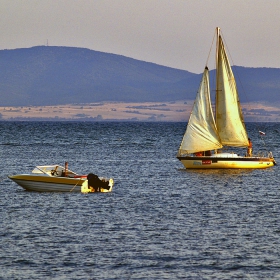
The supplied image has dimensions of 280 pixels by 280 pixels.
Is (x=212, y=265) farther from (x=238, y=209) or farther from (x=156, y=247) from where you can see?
(x=238, y=209)

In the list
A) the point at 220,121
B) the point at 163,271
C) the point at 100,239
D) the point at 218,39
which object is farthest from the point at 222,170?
the point at 163,271

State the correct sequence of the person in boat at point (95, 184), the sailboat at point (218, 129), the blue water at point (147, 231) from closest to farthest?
the blue water at point (147, 231)
the person in boat at point (95, 184)
the sailboat at point (218, 129)

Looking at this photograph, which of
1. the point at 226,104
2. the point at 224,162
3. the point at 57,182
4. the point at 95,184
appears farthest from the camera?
the point at 226,104

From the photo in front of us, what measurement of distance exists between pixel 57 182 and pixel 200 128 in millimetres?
24092

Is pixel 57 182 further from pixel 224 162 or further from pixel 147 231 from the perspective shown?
pixel 224 162

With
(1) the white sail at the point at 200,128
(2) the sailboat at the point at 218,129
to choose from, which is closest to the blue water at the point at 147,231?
(2) the sailboat at the point at 218,129

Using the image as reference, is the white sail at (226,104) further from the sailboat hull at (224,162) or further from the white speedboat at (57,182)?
the white speedboat at (57,182)

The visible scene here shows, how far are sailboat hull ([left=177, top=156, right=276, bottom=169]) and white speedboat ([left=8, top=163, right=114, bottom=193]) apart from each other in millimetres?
20660

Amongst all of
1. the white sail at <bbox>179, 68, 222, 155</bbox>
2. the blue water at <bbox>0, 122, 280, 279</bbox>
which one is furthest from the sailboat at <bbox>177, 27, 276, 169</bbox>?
the blue water at <bbox>0, 122, 280, 279</bbox>

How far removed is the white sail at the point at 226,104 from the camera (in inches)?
3157

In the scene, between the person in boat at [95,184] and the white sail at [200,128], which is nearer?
the person in boat at [95,184]

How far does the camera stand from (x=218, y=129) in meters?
79.9

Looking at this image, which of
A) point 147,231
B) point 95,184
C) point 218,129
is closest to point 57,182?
point 95,184

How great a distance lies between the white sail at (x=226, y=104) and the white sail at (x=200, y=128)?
5.63 ft
